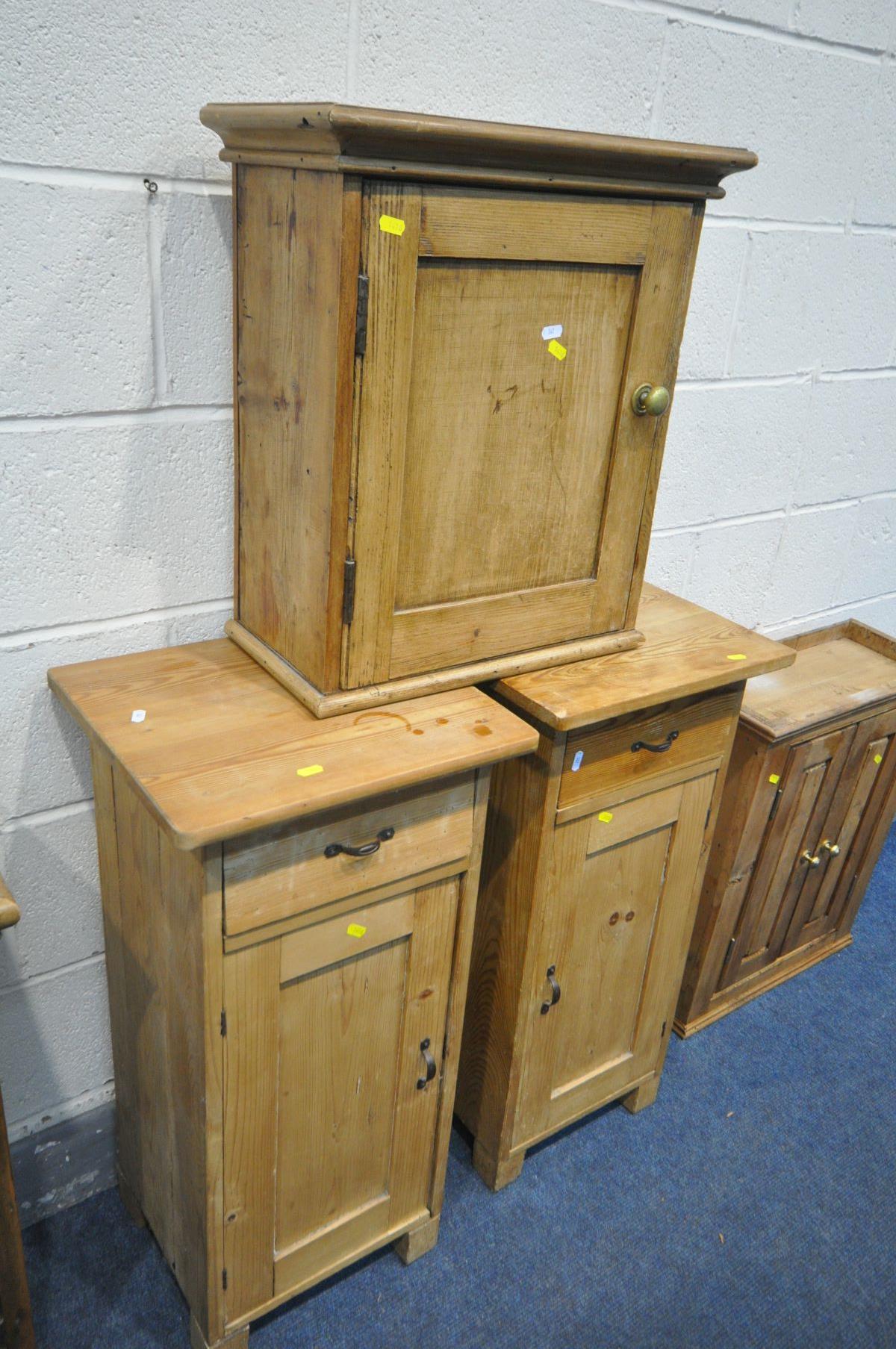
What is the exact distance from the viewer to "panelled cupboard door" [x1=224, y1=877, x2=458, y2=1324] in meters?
1.15

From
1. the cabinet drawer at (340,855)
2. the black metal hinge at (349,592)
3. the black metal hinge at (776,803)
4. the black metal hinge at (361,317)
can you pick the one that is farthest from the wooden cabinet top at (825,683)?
the black metal hinge at (361,317)

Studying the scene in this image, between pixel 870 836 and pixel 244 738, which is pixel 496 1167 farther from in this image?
pixel 870 836

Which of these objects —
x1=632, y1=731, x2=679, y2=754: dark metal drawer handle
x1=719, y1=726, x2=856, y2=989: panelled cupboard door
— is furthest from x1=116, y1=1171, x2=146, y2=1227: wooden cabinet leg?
x1=719, y1=726, x2=856, y2=989: panelled cupboard door

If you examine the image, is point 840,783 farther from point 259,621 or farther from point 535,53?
point 535,53

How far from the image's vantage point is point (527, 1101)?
1581 millimetres

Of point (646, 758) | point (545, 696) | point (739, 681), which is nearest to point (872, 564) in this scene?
point (739, 681)

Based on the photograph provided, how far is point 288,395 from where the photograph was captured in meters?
1.11

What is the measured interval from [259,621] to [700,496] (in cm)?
100

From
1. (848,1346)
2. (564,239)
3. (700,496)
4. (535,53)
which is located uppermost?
(535,53)

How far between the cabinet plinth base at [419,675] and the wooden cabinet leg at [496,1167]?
826 mm

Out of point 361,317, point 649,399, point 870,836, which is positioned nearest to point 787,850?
point 870,836

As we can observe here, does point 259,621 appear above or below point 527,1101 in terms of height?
above

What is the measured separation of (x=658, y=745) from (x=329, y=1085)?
2.04 feet

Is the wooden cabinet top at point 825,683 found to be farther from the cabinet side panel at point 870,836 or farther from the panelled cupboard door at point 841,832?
the cabinet side panel at point 870,836
